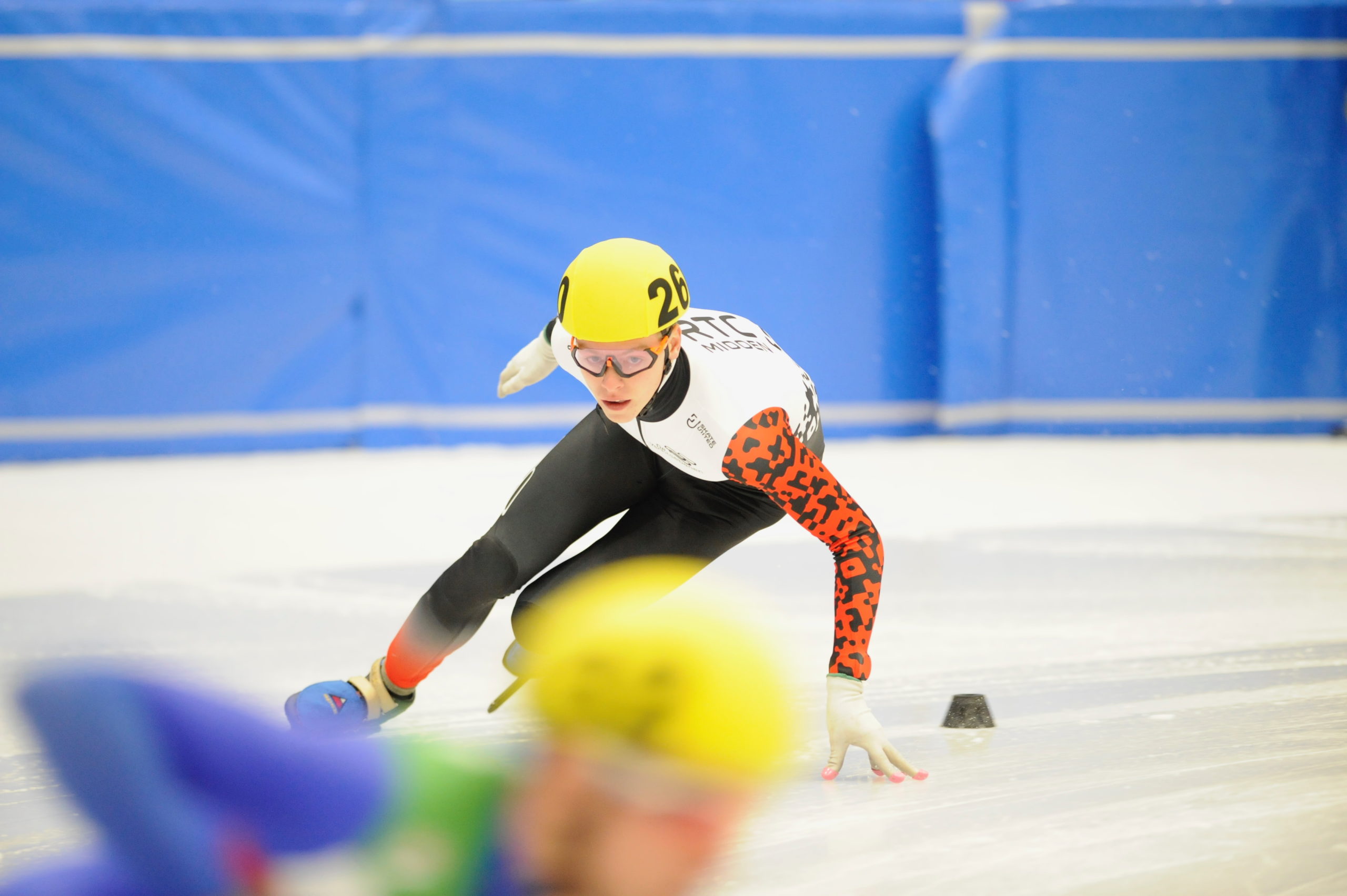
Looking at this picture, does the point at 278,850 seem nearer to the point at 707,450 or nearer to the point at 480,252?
the point at 707,450

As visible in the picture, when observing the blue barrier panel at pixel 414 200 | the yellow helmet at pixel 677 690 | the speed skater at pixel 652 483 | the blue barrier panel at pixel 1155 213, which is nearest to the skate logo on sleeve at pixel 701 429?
the speed skater at pixel 652 483

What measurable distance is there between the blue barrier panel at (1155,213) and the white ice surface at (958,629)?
65 cm

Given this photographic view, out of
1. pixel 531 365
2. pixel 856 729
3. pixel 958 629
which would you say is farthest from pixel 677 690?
pixel 958 629

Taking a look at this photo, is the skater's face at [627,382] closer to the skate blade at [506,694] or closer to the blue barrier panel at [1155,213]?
the skate blade at [506,694]

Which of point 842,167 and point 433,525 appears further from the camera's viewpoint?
point 842,167

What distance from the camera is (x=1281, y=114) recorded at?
591 cm

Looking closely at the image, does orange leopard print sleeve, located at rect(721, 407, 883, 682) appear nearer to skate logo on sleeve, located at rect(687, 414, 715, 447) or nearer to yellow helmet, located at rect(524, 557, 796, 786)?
skate logo on sleeve, located at rect(687, 414, 715, 447)

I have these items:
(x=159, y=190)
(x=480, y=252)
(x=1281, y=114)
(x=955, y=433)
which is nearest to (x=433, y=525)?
(x=480, y=252)

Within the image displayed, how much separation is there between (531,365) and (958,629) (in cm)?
116

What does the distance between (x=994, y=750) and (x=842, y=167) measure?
4346 mm

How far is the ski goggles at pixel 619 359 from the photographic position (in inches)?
78.1

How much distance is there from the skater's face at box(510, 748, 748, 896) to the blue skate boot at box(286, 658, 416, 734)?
4.00 feet

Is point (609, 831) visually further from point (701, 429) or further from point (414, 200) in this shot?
point (414, 200)

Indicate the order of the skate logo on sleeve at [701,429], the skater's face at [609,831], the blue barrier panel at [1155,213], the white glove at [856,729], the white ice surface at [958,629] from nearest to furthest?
the skater's face at [609,831]
the white ice surface at [958,629]
the white glove at [856,729]
the skate logo on sleeve at [701,429]
the blue barrier panel at [1155,213]
